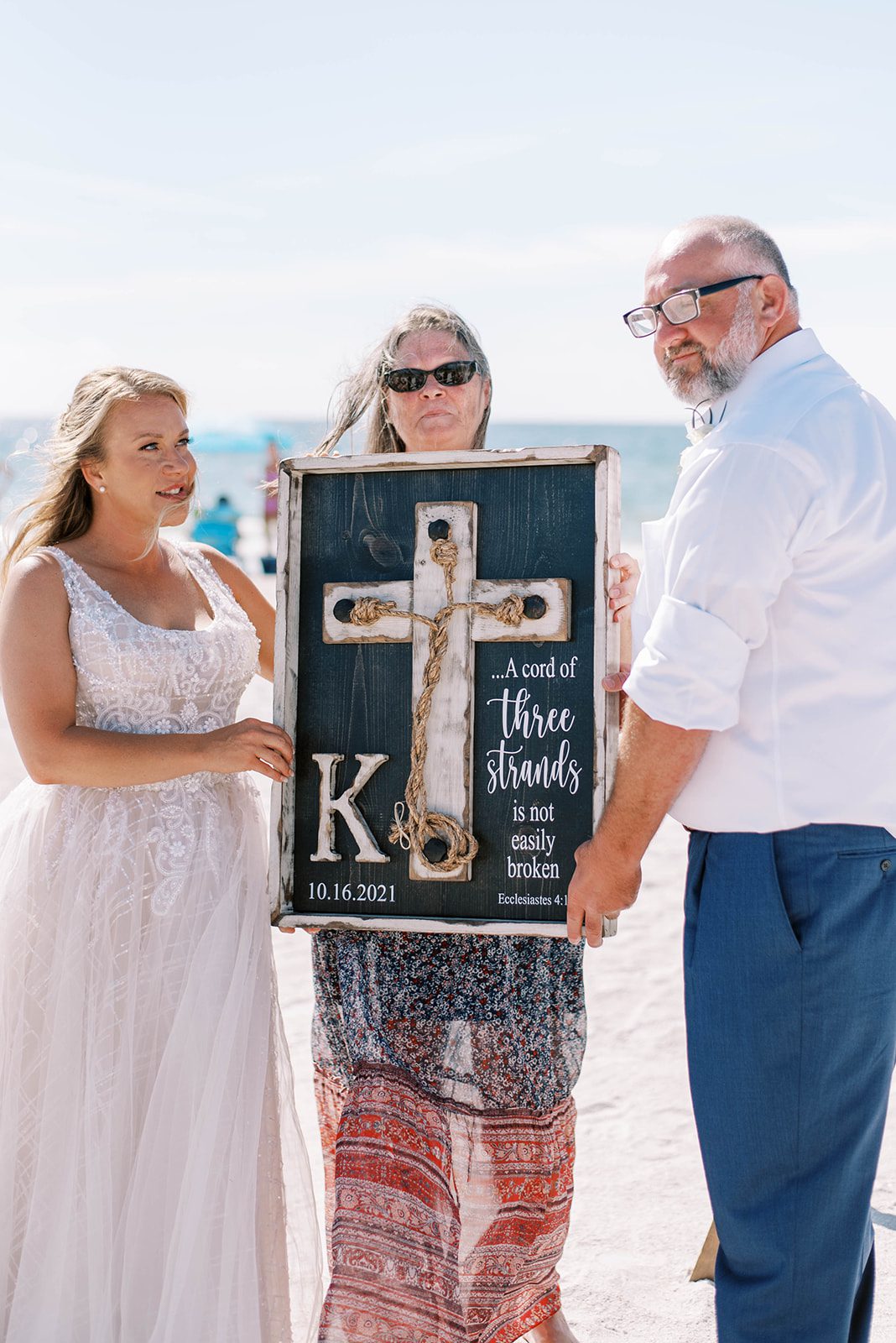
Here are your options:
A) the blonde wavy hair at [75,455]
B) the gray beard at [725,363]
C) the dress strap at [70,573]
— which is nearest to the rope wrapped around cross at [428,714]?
the gray beard at [725,363]

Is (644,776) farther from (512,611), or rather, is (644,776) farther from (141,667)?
(141,667)

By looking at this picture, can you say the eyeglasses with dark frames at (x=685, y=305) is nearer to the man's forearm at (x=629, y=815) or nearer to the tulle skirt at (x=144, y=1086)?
the man's forearm at (x=629, y=815)

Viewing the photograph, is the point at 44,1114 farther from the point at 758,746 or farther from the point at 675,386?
the point at 675,386

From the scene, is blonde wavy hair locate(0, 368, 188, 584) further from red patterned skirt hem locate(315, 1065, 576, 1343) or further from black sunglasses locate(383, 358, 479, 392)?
red patterned skirt hem locate(315, 1065, 576, 1343)

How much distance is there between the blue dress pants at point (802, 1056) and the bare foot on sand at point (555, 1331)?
813 millimetres

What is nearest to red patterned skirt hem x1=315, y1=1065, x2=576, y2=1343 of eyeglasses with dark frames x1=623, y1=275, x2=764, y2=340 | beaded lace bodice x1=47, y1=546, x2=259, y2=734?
beaded lace bodice x1=47, y1=546, x2=259, y2=734

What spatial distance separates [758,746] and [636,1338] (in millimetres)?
1637

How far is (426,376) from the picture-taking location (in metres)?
2.74

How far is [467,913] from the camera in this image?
2.41 meters

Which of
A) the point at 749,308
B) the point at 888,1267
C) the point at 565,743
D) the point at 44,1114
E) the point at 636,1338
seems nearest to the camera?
the point at 749,308

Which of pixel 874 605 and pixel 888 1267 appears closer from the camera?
pixel 874 605

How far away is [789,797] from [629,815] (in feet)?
0.90

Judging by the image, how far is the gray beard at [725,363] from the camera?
2.22m

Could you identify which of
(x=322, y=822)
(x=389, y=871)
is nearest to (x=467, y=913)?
(x=389, y=871)
